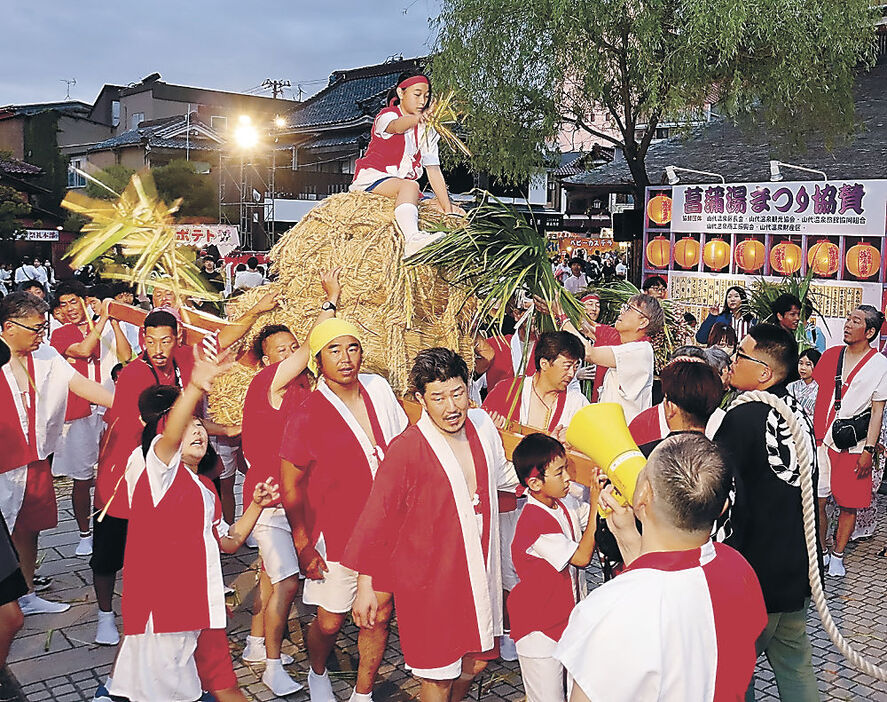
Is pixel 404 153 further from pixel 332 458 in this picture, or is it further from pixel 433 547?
pixel 433 547

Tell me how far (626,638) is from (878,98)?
809 inches

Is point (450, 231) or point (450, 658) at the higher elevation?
point (450, 231)

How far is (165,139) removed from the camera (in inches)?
1372

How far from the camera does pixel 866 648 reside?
5.23m

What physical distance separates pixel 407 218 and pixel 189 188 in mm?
24292

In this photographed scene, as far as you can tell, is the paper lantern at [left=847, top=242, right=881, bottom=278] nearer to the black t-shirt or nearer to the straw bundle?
the straw bundle

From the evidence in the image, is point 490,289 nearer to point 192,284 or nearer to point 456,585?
point 456,585

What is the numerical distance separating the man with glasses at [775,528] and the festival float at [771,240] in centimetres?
892

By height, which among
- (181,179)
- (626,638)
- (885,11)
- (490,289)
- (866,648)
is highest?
(885,11)

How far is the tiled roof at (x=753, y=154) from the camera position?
15.7 m

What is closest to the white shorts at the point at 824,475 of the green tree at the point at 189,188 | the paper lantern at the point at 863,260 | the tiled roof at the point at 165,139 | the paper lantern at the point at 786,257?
the paper lantern at the point at 863,260

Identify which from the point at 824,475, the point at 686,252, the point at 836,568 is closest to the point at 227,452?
the point at 824,475

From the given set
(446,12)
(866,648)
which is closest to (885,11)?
(446,12)

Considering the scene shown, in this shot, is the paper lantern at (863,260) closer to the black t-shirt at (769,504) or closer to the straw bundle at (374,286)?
the straw bundle at (374,286)
